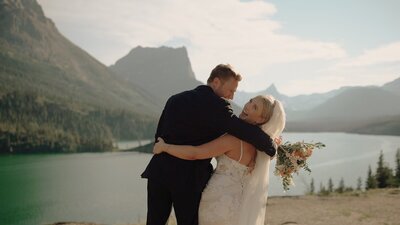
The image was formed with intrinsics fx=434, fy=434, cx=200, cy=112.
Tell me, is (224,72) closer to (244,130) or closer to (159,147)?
(244,130)

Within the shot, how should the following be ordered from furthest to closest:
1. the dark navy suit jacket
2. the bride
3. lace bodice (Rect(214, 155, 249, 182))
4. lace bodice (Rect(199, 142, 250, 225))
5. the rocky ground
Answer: the rocky ground → lace bodice (Rect(214, 155, 249, 182)) → lace bodice (Rect(199, 142, 250, 225)) → the bride → the dark navy suit jacket

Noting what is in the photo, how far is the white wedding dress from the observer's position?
379cm

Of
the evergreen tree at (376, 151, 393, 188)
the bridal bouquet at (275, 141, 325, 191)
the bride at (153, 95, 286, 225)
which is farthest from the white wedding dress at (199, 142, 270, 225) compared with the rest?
the evergreen tree at (376, 151, 393, 188)

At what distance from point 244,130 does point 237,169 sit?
0.55 metres

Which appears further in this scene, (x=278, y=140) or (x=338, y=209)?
(x=338, y=209)

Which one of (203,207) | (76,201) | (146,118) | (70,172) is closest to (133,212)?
(76,201)

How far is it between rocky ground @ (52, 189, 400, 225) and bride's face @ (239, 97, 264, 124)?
10060 mm

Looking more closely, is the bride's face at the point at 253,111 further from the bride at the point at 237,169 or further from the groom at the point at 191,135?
the groom at the point at 191,135

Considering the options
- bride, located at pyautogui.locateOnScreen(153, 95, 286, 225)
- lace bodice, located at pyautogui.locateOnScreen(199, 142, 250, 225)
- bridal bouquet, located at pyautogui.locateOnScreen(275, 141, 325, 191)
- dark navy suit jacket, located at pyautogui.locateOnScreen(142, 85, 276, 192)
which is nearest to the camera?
dark navy suit jacket, located at pyautogui.locateOnScreen(142, 85, 276, 192)

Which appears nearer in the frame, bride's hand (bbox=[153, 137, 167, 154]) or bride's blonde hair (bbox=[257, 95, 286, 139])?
bride's hand (bbox=[153, 137, 167, 154])

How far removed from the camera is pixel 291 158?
15.0ft

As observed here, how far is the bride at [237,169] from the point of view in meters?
3.65

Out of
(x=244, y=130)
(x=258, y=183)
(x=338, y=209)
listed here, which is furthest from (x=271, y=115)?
(x=338, y=209)

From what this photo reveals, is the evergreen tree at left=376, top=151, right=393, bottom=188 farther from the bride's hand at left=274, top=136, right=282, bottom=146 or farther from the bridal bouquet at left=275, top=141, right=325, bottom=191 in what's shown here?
the bride's hand at left=274, top=136, right=282, bottom=146
